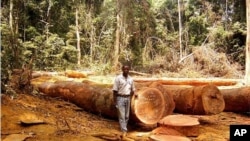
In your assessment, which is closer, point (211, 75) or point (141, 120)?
point (141, 120)

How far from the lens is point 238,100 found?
6699 mm

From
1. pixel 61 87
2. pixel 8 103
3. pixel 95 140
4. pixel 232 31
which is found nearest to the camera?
pixel 95 140

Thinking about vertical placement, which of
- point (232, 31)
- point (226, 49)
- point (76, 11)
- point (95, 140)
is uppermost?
point (76, 11)

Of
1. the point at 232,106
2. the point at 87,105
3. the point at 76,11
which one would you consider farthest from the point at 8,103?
the point at 76,11

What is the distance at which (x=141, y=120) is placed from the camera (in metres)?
5.13

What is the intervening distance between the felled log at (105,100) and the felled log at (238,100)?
225 centimetres

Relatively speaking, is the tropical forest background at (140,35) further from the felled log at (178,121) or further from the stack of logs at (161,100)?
the felled log at (178,121)

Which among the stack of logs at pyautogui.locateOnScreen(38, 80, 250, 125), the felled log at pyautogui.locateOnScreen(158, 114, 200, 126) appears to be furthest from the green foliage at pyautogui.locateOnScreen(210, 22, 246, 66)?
the felled log at pyautogui.locateOnScreen(158, 114, 200, 126)

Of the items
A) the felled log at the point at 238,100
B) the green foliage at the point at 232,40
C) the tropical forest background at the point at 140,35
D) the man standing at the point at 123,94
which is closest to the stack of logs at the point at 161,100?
the felled log at the point at 238,100

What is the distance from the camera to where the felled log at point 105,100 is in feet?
17.0

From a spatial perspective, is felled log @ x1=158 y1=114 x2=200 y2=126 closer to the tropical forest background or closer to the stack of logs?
the stack of logs

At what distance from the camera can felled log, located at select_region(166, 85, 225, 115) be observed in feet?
18.1

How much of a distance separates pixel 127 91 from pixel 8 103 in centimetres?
230

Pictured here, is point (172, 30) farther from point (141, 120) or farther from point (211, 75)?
point (141, 120)
